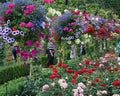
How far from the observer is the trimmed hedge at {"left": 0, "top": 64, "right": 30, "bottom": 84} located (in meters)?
13.6

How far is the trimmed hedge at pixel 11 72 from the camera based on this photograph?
535 inches

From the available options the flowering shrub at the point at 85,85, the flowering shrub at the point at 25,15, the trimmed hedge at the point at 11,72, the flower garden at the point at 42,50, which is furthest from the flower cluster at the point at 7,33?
the trimmed hedge at the point at 11,72

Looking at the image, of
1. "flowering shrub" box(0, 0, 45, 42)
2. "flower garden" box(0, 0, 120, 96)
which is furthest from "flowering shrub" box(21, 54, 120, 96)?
"flowering shrub" box(0, 0, 45, 42)

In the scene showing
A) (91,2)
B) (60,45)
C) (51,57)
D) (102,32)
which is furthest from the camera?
(91,2)

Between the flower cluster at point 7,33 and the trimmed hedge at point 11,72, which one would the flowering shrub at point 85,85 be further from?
the trimmed hedge at point 11,72

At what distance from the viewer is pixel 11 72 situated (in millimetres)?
13961

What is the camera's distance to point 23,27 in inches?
314

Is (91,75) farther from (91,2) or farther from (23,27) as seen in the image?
(91,2)

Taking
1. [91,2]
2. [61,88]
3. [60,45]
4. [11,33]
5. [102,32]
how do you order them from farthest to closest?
[91,2]
[102,32]
[60,45]
[11,33]
[61,88]

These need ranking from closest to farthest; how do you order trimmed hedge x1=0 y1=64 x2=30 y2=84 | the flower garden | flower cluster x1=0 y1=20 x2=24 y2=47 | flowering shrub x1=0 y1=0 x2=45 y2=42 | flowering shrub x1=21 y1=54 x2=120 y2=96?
flowering shrub x1=21 y1=54 x2=120 y2=96 → the flower garden → flower cluster x1=0 y1=20 x2=24 y2=47 → flowering shrub x1=0 y1=0 x2=45 y2=42 → trimmed hedge x1=0 y1=64 x2=30 y2=84

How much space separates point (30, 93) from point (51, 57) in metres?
7.34

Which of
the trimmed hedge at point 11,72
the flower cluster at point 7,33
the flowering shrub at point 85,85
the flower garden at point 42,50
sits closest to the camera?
the flowering shrub at point 85,85

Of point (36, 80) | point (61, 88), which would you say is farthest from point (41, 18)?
point (61, 88)

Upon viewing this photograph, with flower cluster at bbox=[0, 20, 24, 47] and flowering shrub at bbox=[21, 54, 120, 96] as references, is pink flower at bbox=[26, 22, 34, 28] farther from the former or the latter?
flowering shrub at bbox=[21, 54, 120, 96]
